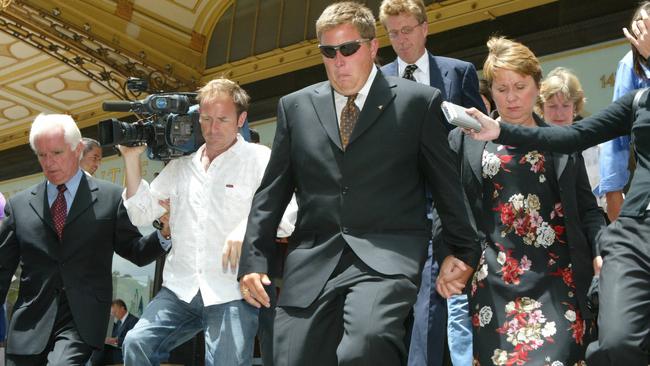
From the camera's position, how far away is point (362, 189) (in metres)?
3.12

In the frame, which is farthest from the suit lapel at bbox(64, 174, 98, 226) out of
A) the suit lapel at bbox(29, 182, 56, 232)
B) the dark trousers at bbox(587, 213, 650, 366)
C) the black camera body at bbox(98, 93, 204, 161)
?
the dark trousers at bbox(587, 213, 650, 366)

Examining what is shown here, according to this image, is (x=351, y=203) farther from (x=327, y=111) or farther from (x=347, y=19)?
(x=347, y=19)

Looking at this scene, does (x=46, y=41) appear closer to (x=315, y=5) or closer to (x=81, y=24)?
(x=81, y=24)

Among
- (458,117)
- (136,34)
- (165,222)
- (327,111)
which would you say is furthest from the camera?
(136,34)

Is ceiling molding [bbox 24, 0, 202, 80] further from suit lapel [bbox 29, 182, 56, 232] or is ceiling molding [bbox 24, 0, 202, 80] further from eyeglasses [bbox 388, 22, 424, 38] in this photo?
eyeglasses [bbox 388, 22, 424, 38]

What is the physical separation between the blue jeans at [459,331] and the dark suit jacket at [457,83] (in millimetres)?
1099

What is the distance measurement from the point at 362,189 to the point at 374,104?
14.3 inches

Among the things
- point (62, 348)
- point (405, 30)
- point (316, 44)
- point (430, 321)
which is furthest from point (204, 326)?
point (316, 44)

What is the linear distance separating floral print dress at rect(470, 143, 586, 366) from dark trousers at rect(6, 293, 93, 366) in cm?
215

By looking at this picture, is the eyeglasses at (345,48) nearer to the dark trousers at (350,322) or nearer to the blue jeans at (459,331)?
the dark trousers at (350,322)

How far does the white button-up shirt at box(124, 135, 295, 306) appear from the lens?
13.3 feet

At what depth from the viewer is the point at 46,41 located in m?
13.6

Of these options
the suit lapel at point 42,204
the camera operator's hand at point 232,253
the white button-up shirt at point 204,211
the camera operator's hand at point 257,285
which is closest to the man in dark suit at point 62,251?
the suit lapel at point 42,204

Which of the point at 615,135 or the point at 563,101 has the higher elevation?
the point at 563,101
